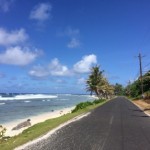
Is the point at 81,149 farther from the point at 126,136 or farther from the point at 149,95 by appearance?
the point at 149,95

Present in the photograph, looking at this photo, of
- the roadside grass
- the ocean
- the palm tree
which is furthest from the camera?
the palm tree

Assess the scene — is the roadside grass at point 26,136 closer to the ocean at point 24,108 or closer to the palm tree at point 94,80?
the ocean at point 24,108

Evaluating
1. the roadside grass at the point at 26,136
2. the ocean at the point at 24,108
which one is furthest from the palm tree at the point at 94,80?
the roadside grass at the point at 26,136

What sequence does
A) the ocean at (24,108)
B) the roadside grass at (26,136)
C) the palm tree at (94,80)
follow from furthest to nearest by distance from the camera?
the palm tree at (94,80) < the ocean at (24,108) < the roadside grass at (26,136)

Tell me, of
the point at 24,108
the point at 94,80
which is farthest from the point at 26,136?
the point at 94,80

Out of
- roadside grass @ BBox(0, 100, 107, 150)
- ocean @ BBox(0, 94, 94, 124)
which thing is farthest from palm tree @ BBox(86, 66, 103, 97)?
roadside grass @ BBox(0, 100, 107, 150)

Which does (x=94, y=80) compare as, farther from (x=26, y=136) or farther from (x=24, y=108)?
(x=26, y=136)

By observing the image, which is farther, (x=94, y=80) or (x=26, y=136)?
(x=94, y=80)

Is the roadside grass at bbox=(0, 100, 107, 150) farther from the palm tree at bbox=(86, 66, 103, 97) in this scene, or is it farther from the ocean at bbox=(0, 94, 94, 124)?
the palm tree at bbox=(86, 66, 103, 97)

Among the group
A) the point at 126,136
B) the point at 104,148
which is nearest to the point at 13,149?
the point at 104,148

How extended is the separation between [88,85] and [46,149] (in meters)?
68.1

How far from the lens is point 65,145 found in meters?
12.9

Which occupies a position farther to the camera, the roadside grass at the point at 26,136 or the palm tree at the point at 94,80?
the palm tree at the point at 94,80

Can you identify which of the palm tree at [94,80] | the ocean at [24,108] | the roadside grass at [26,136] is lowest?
the roadside grass at [26,136]
